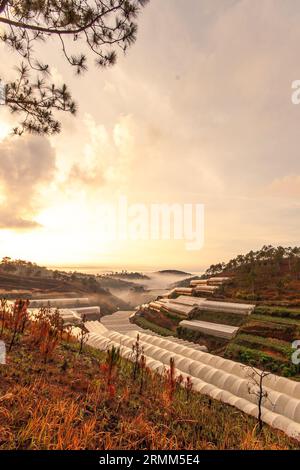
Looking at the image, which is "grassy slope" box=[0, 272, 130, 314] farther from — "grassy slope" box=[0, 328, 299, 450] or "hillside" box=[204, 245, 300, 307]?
"grassy slope" box=[0, 328, 299, 450]

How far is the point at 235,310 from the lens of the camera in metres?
41.5

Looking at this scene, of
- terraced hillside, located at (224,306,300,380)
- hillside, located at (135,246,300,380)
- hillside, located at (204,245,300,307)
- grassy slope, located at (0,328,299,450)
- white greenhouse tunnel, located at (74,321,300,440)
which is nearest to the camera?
grassy slope, located at (0,328,299,450)

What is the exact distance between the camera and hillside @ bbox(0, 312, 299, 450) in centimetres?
518

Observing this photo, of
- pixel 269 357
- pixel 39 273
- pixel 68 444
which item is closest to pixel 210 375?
pixel 269 357

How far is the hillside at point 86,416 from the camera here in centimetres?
518

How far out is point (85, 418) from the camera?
6215mm

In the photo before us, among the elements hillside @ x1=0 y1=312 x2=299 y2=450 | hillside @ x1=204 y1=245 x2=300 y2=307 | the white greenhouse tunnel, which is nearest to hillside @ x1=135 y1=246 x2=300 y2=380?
hillside @ x1=204 y1=245 x2=300 y2=307

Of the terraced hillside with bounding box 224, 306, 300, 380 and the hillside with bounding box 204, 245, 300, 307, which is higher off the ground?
the hillside with bounding box 204, 245, 300, 307

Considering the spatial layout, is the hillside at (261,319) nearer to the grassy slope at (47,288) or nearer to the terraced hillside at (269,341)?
the terraced hillside at (269,341)

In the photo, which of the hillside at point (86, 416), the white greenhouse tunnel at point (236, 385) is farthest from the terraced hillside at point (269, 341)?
the hillside at point (86, 416)

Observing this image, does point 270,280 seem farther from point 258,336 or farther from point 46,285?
point 46,285

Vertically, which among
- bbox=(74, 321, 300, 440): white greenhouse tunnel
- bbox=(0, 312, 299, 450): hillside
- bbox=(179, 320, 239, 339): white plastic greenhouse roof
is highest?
bbox=(0, 312, 299, 450): hillside

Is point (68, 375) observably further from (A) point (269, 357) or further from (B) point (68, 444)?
(A) point (269, 357)

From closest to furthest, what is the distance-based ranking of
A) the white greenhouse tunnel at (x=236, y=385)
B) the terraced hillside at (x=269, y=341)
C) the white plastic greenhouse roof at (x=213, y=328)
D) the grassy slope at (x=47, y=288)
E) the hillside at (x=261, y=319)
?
1. the white greenhouse tunnel at (x=236, y=385)
2. the terraced hillside at (x=269, y=341)
3. the hillside at (x=261, y=319)
4. the white plastic greenhouse roof at (x=213, y=328)
5. the grassy slope at (x=47, y=288)
